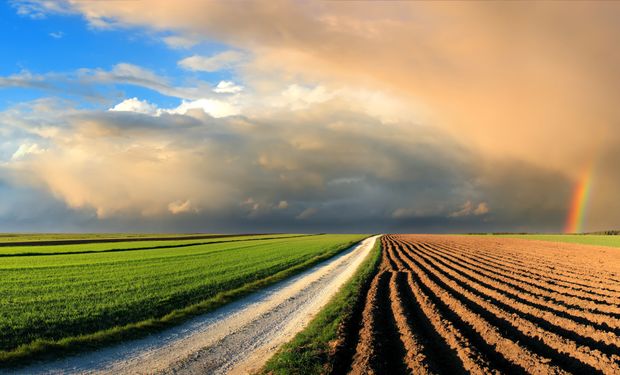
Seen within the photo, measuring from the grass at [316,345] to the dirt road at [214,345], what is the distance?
451 millimetres

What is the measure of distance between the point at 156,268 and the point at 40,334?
20.3 m

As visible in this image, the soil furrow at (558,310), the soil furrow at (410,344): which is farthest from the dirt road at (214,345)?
the soil furrow at (558,310)

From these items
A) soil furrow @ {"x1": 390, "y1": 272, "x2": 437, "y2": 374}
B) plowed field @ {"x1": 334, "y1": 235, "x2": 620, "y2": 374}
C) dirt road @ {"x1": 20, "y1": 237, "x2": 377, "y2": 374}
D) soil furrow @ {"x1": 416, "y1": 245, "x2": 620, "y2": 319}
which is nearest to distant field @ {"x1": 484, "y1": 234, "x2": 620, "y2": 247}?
soil furrow @ {"x1": 416, "y1": 245, "x2": 620, "y2": 319}

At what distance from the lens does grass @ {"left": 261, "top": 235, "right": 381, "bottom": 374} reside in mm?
11136

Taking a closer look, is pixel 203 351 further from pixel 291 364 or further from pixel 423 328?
pixel 423 328

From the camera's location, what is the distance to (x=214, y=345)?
44.2 ft

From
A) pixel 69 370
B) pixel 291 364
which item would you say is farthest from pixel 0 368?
pixel 291 364

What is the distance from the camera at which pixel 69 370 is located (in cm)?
1124

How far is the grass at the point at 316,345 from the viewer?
36.5 feet

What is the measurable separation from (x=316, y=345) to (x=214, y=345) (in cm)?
337

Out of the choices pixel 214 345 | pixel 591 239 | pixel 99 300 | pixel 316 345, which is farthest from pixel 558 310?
pixel 591 239

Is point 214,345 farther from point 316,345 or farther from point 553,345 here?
point 553,345

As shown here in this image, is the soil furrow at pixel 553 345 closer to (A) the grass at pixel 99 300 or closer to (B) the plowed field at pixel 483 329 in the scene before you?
(B) the plowed field at pixel 483 329

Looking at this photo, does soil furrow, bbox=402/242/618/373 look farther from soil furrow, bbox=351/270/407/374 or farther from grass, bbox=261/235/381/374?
grass, bbox=261/235/381/374
